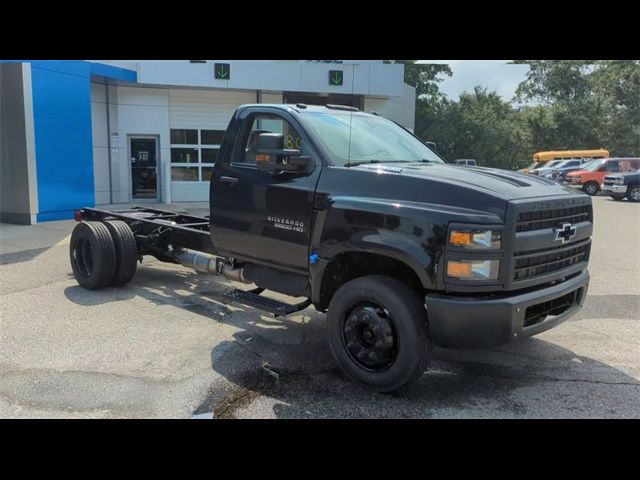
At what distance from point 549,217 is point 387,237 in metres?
1.23

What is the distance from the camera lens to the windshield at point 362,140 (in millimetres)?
4938

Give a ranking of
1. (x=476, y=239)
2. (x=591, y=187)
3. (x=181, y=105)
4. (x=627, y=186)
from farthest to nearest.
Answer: (x=591, y=187), (x=627, y=186), (x=181, y=105), (x=476, y=239)

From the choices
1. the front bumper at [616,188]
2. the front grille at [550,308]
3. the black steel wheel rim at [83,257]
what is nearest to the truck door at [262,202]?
the front grille at [550,308]

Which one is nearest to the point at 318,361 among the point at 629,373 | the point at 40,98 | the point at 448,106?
the point at 629,373

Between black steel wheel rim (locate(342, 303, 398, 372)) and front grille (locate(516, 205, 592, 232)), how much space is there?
3.84ft

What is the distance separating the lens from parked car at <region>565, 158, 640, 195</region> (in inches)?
1081

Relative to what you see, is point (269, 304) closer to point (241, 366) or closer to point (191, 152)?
point (241, 366)

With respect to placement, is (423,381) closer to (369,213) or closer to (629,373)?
(369,213)

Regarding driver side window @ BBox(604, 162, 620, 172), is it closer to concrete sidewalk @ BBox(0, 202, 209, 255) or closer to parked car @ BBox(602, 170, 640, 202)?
parked car @ BBox(602, 170, 640, 202)

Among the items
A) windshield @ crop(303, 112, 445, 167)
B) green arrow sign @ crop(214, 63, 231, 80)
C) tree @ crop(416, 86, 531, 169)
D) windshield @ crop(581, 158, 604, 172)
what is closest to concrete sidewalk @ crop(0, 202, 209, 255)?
windshield @ crop(303, 112, 445, 167)

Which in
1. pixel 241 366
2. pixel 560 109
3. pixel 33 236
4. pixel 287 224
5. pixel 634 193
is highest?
pixel 560 109

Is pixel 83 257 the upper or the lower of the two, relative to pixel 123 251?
lower

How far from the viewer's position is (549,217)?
4195 mm

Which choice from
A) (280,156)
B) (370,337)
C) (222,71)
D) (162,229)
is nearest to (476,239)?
(370,337)
